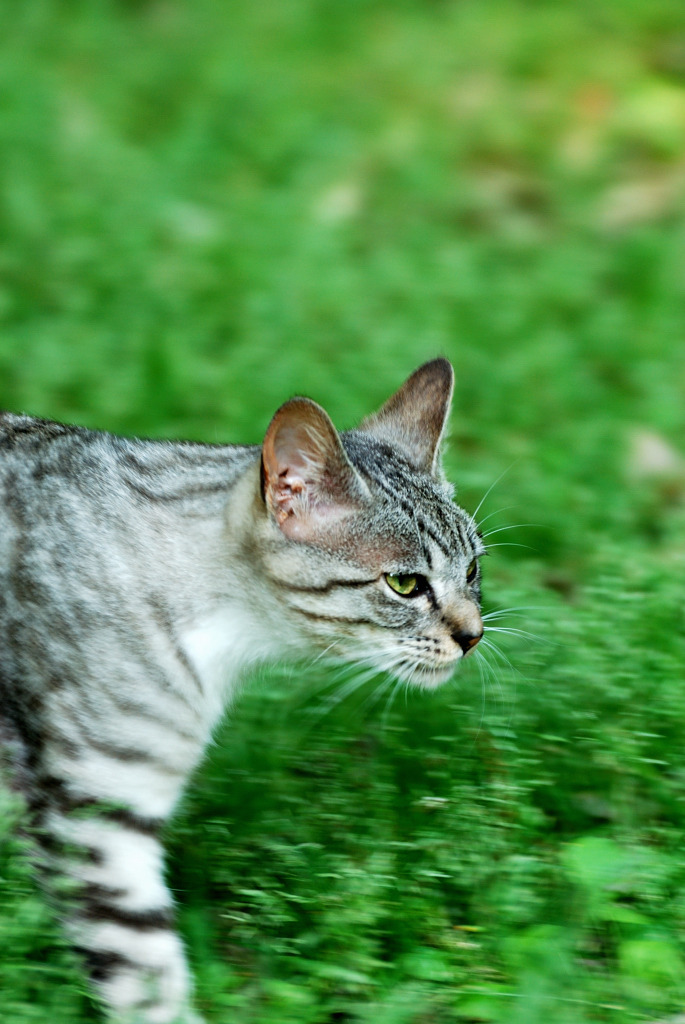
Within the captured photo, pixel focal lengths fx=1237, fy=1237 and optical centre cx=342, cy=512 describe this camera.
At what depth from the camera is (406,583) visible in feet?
11.6

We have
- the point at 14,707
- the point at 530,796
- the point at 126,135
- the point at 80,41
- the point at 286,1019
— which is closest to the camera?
the point at 286,1019

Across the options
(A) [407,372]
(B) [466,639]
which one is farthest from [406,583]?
(A) [407,372]

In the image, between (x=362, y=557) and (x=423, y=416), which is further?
(x=423, y=416)

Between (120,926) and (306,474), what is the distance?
1.28 m

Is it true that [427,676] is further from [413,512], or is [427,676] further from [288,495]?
[288,495]

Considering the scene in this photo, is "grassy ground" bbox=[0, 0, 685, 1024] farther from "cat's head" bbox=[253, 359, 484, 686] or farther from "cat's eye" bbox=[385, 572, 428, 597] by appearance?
"cat's eye" bbox=[385, 572, 428, 597]

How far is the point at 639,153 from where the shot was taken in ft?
24.4

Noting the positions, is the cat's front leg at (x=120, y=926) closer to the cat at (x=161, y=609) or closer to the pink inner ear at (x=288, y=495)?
the cat at (x=161, y=609)

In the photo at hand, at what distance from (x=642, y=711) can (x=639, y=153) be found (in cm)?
464

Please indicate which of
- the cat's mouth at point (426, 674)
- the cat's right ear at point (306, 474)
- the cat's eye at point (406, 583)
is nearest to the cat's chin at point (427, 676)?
the cat's mouth at point (426, 674)

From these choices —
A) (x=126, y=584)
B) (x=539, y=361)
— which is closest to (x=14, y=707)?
(x=126, y=584)

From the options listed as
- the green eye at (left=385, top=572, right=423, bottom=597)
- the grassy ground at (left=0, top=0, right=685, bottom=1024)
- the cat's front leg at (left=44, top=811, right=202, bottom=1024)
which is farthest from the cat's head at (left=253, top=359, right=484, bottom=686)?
the cat's front leg at (left=44, top=811, right=202, bottom=1024)

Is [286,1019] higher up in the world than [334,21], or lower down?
lower down

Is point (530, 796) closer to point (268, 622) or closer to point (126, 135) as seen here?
point (268, 622)
